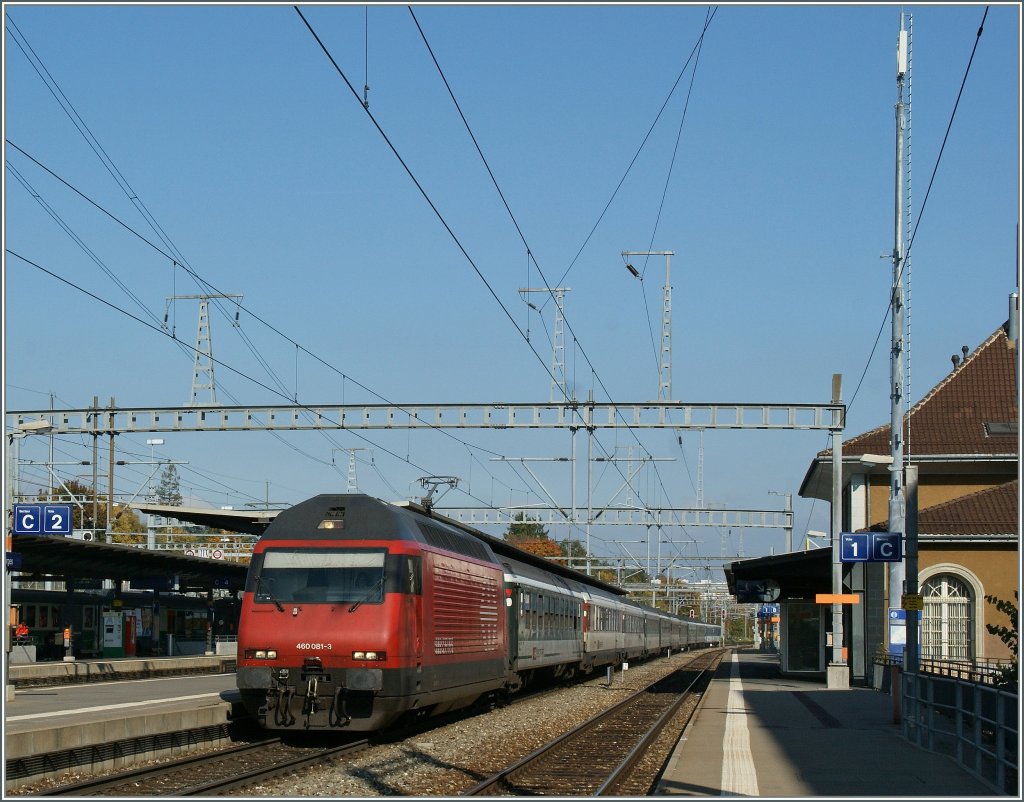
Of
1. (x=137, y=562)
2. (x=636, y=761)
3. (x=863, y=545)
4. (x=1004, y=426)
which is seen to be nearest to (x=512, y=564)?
(x=863, y=545)

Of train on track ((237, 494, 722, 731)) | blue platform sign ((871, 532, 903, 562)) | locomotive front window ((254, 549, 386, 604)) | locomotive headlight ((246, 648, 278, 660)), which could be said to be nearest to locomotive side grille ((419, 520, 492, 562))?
train on track ((237, 494, 722, 731))

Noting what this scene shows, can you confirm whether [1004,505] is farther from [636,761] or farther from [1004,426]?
[636,761]

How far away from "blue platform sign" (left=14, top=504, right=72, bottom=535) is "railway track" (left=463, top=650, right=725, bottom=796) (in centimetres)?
1071

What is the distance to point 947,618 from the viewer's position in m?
37.5

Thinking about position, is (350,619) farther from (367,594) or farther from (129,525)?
(129,525)

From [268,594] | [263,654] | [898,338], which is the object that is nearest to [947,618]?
[898,338]

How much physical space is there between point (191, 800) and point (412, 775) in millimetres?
3607

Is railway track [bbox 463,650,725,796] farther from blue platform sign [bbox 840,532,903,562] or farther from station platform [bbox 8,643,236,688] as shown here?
station platform [bbox 8,643,236,688]

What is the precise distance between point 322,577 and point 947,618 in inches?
1003

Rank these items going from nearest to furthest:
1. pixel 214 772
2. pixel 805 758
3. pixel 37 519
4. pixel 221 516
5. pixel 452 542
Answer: pixel 214 772 → pixel 805 758 → pixel 452 542 → pixel 37 519 → pixel 221 516

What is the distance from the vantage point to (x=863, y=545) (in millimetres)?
25406

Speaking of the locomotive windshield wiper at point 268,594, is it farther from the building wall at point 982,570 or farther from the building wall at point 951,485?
the building wall at point 951,485

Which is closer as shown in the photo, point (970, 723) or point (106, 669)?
point (970, 723)

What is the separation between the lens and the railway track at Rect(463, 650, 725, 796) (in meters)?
14.0
